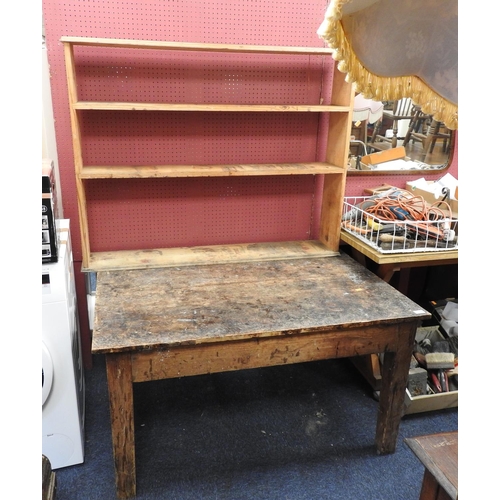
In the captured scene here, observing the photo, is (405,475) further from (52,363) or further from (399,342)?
(52,363)

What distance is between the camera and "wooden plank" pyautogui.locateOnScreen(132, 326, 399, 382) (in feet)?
5.23

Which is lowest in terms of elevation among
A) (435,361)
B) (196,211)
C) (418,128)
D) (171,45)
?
(435,361)

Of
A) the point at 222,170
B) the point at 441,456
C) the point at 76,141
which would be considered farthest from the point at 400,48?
the point at 76,141

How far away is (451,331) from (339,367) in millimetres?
701

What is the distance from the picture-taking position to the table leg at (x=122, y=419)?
61.6 inches

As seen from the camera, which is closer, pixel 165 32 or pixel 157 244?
pixel 165 32

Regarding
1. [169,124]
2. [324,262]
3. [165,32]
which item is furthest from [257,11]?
[324,262]

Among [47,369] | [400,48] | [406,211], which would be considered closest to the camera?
[400,48]

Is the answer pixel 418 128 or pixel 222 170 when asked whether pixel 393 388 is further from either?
pixel 418 128

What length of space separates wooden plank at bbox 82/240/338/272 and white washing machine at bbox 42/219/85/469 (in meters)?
0.36

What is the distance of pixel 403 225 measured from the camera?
2270mm

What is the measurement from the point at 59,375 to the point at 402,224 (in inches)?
70.2

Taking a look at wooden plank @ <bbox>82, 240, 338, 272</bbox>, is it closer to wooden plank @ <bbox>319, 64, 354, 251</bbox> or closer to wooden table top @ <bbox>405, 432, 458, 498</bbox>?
wooden plank @ <bbox>319, 64, 354, 251</bbox>
